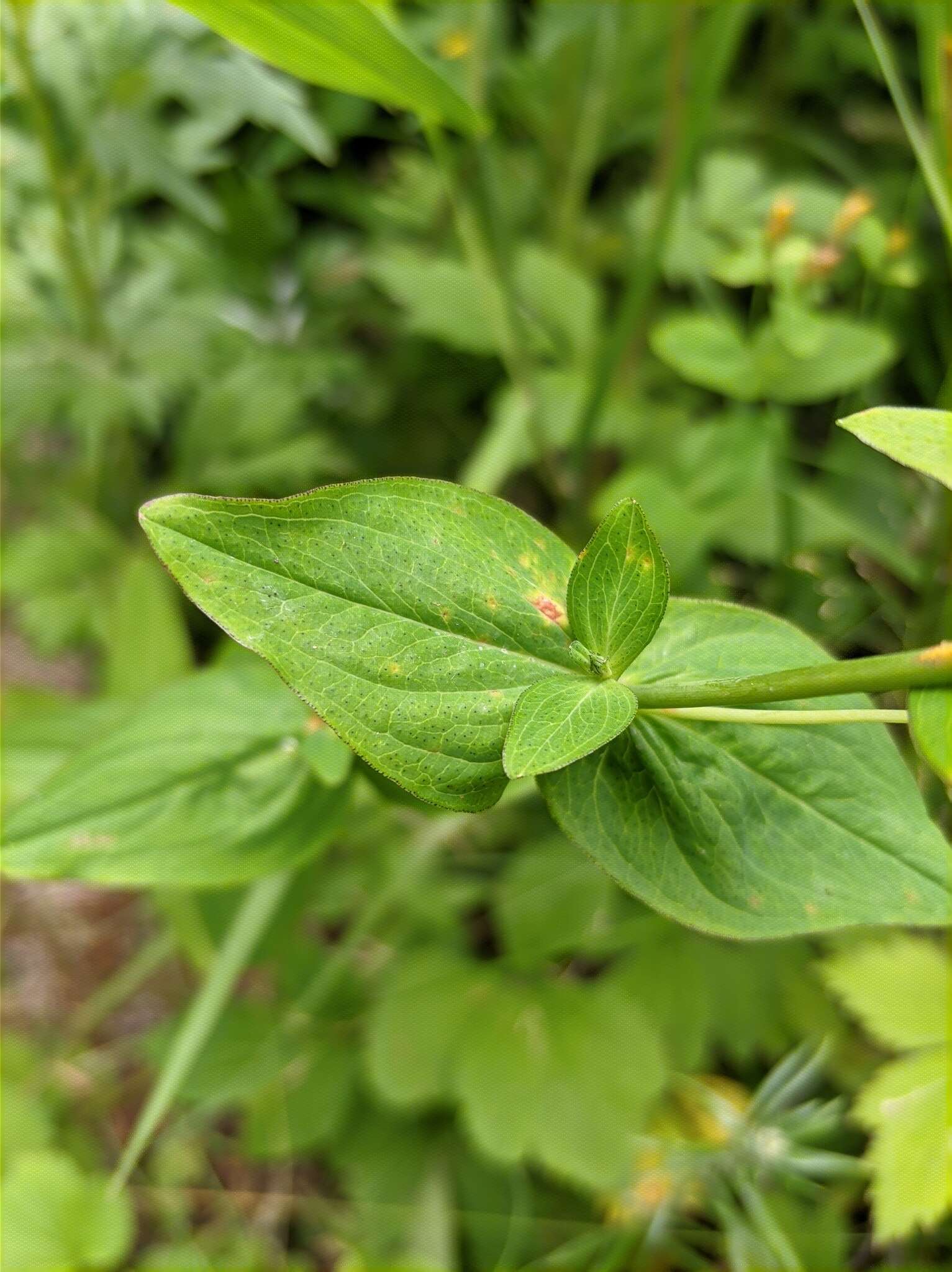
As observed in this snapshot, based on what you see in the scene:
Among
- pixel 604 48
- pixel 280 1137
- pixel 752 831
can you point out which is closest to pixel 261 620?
pixel 752 831

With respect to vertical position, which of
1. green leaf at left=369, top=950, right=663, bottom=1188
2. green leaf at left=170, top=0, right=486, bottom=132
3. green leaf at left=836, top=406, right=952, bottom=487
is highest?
green leaf at left=170, top=0, right=486, bottom=132

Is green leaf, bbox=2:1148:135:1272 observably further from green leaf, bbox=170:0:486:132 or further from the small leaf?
green leaf, bbox=170:0:486:132

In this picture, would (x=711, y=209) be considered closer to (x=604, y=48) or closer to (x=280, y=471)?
(x=604, y=48)

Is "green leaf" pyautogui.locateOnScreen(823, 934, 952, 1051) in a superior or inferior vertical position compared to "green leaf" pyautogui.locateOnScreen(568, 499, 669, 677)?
inferior

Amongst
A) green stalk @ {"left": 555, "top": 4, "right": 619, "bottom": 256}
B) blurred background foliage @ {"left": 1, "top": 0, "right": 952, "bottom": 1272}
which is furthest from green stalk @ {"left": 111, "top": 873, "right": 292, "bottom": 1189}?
green stalk @ {"left": 555, "top": 4, "right": 619, "bottom": 256}

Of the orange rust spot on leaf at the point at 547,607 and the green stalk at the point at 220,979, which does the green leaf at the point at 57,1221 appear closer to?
the green stalk at the point at 220,979

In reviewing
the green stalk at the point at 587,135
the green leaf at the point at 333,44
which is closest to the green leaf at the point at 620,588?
the green leaf at the point at 333,44

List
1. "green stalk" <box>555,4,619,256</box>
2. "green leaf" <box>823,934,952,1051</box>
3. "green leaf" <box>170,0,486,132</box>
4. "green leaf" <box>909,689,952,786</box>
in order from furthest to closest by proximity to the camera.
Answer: "green stalk" <box>555,4,619,256</box> → "green leaf" <box>823,934,952,1051</box> → "green leaf" <box>170,0,486,132</box> → "green leaf" <box>909,689,952,786</box>
